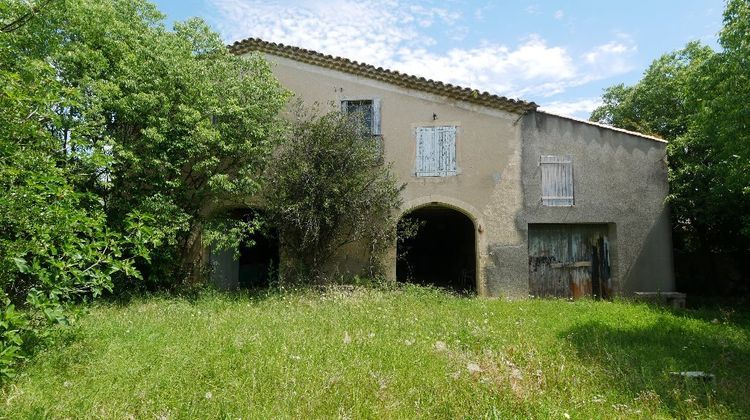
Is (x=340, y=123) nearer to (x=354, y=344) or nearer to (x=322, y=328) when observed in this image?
(x=322, y=328)

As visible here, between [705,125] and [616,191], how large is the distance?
3048 mm

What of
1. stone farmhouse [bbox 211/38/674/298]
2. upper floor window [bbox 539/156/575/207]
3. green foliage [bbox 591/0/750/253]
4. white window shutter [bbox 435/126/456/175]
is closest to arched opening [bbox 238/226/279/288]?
stone farmhouse [bbox 211/38/674/298]

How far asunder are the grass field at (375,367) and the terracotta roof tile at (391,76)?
585 centimetres

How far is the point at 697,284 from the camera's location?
13.9 metres

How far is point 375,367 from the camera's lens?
481cm

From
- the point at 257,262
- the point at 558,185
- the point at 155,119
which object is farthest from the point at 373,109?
the point at 257,262

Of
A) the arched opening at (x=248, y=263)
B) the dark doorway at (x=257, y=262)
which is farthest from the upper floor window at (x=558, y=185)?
the dark doorway at (x=257, y=262)

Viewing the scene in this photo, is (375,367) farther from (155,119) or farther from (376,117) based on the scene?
(376,117)

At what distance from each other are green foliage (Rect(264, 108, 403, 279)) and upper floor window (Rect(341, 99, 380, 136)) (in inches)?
32.7

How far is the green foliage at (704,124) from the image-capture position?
7.34 m

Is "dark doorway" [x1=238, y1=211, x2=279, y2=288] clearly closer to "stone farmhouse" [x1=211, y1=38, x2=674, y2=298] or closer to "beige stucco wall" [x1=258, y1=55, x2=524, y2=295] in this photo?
"stone farmhouse" [x1=211, y1=38, x2=674, y2=298]

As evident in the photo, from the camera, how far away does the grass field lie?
3.92 m

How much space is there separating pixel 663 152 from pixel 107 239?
12.4 metres

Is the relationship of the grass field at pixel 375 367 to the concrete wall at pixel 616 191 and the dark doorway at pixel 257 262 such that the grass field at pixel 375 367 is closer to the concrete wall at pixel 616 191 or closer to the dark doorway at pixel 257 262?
the concrete wall at pixel 616 191
